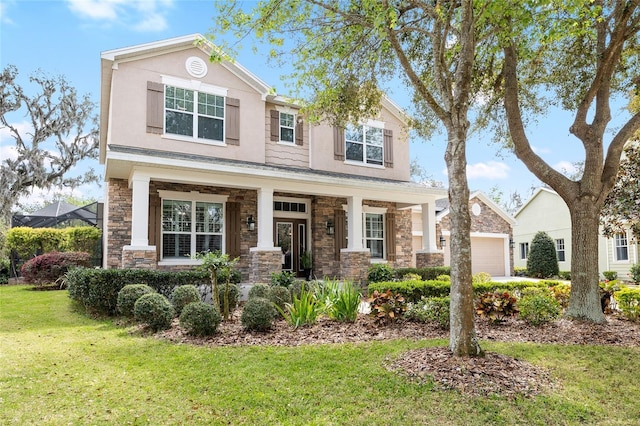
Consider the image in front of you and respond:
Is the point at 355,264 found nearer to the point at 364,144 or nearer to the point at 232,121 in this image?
the point at 364,144

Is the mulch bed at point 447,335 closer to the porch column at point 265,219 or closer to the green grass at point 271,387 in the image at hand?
the green grass at point 271,387

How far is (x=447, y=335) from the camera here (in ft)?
22.6

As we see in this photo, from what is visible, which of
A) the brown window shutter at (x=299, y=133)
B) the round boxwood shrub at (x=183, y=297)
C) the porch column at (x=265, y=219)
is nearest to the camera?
the round boxwood shrub at (x=183, y=297)

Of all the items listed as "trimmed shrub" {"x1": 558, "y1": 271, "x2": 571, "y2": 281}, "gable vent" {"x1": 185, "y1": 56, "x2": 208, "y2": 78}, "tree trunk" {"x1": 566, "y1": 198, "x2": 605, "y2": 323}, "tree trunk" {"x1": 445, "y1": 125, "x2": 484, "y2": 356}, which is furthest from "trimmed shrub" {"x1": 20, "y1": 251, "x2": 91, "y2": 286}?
"trimmed shrub" {"x1": 558, "y1": 271, "x2": 571, "y2": 281}

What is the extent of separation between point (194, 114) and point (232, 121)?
1149mm

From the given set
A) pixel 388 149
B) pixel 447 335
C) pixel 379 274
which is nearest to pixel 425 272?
pixel 379 274

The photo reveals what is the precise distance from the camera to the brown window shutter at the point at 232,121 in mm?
12867

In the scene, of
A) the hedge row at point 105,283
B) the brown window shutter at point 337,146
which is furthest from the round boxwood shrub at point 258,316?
the brown window shutter at point 337,146

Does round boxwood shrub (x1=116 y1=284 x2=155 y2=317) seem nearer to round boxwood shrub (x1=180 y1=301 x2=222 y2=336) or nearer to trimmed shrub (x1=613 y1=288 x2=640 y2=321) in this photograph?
round boxwood shrub (x1=180 y1=301 x2=222 y2=336)

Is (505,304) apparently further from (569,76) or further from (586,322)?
(569,76)

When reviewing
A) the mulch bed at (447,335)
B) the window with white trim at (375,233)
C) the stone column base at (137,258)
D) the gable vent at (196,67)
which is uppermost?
the gable vent at (196,67)

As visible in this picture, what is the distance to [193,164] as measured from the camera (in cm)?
1077

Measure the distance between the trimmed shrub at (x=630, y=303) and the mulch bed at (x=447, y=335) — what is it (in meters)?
0.22

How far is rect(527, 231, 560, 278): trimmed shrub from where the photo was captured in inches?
854
